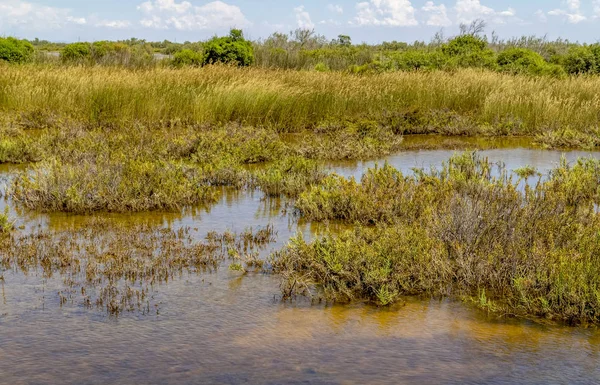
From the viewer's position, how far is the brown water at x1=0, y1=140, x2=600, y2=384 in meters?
4.62

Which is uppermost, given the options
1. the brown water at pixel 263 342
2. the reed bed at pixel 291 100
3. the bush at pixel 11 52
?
the bush at pixel 11 52

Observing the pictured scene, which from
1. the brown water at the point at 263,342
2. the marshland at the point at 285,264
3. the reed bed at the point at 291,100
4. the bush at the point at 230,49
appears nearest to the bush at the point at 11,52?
the bush at the point at 230,49

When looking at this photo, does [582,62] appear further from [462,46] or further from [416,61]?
[416,61]

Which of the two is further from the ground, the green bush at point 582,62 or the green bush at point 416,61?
the green bush at point 582,62

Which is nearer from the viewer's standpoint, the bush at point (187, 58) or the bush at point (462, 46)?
the bush at point (187, 58)

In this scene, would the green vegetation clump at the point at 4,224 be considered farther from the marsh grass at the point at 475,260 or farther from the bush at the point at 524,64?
the bush at the point at 524,64

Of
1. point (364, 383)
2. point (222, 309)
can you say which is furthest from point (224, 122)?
point (364, 383)

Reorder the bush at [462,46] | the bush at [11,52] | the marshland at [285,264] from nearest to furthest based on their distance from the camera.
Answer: the marshland at [285,264] → the bush at [11,52] → the bush at [462,46]

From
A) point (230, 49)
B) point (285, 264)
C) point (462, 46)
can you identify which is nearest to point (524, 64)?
point (462, 46)

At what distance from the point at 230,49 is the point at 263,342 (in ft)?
73.3

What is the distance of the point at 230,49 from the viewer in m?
26.4

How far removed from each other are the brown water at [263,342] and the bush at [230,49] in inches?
820

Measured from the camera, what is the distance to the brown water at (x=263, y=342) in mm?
4617

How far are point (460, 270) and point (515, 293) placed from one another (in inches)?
22.2
